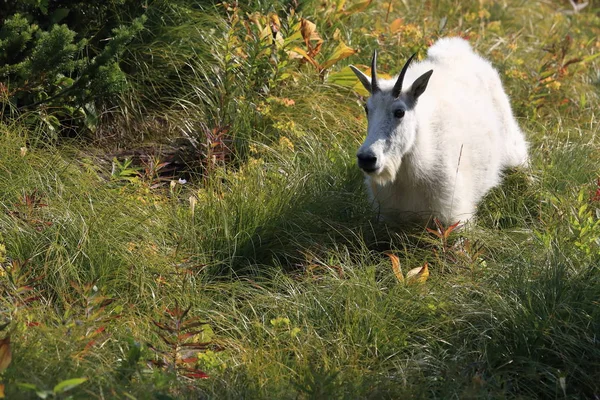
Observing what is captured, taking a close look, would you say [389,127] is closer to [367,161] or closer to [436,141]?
[367,161]

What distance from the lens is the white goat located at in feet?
16.9

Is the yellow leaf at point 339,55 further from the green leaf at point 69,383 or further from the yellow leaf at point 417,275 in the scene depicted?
the green leaf at point 69,383

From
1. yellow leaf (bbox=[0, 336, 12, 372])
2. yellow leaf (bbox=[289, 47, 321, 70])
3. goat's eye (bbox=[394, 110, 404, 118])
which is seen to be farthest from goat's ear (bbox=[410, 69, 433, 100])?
yellow leaf (bbox=[0, 336, 12, 372])

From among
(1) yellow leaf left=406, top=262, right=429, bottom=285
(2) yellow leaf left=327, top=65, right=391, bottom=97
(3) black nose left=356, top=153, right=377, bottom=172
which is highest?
(3) black nose left=356, top=153, right=377, bottom=172

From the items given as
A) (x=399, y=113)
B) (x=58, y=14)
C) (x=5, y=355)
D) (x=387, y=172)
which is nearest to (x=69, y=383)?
(x=5, y=355)

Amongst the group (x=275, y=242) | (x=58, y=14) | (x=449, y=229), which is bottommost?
(x=275, y=242)

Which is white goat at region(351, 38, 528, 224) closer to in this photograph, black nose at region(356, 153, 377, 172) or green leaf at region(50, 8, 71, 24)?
black nose at region(356, 153, 377, 172)

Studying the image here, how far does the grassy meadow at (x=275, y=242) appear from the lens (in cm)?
395

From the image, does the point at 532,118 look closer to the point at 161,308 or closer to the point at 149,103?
the point at 149,103

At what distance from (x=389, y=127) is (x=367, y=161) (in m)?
0.29

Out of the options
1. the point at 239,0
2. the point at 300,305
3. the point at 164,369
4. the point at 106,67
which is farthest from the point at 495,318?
the point at 239,0

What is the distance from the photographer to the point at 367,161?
16.3ft

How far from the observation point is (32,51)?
5.93 meters

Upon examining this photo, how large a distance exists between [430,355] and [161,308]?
1418mm
